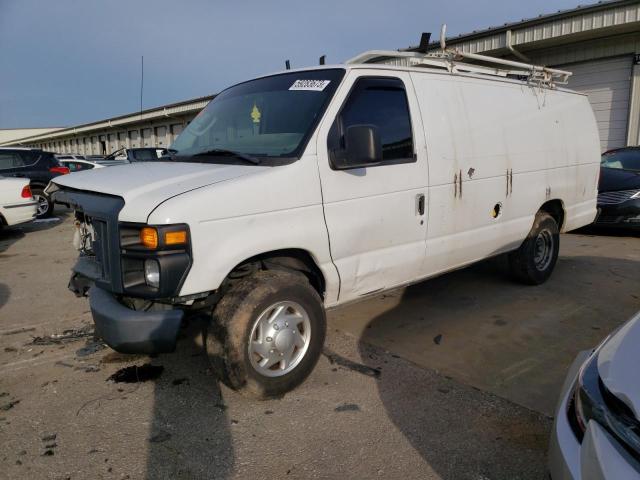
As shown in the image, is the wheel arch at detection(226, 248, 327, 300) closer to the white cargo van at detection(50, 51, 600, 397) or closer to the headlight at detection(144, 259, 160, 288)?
the white cargo van at detection(50, 51, 600, 397)

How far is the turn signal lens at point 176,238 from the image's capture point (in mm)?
2658

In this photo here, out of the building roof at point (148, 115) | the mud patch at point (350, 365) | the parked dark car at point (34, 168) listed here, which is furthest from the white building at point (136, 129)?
the mud patch at point (350, 365)

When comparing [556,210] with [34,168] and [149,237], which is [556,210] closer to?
[149,237]

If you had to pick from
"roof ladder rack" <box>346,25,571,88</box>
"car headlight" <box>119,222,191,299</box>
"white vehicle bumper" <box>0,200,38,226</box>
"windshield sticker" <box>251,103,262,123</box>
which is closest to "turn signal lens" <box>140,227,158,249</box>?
"car headlight" <box>119,222,191,299</box>

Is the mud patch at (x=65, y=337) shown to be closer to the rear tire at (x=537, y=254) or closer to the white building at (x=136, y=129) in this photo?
the rear tire at (x=537, y=254)

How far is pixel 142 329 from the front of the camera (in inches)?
109

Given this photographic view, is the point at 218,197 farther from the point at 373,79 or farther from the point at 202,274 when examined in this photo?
the point at 373,79

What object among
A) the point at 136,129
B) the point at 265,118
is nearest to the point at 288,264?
the point at 265,118

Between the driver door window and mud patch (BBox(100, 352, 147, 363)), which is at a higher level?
the driver door window

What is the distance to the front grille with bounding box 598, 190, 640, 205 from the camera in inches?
327

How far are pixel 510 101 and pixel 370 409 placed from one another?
11.2ft

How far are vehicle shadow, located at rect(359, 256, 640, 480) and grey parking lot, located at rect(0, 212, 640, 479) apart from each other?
0.04 ft

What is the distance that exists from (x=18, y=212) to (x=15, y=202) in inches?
7.6

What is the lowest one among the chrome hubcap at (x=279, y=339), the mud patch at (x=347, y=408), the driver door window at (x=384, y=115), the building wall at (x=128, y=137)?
the mud patch at (x=347, y=408)
